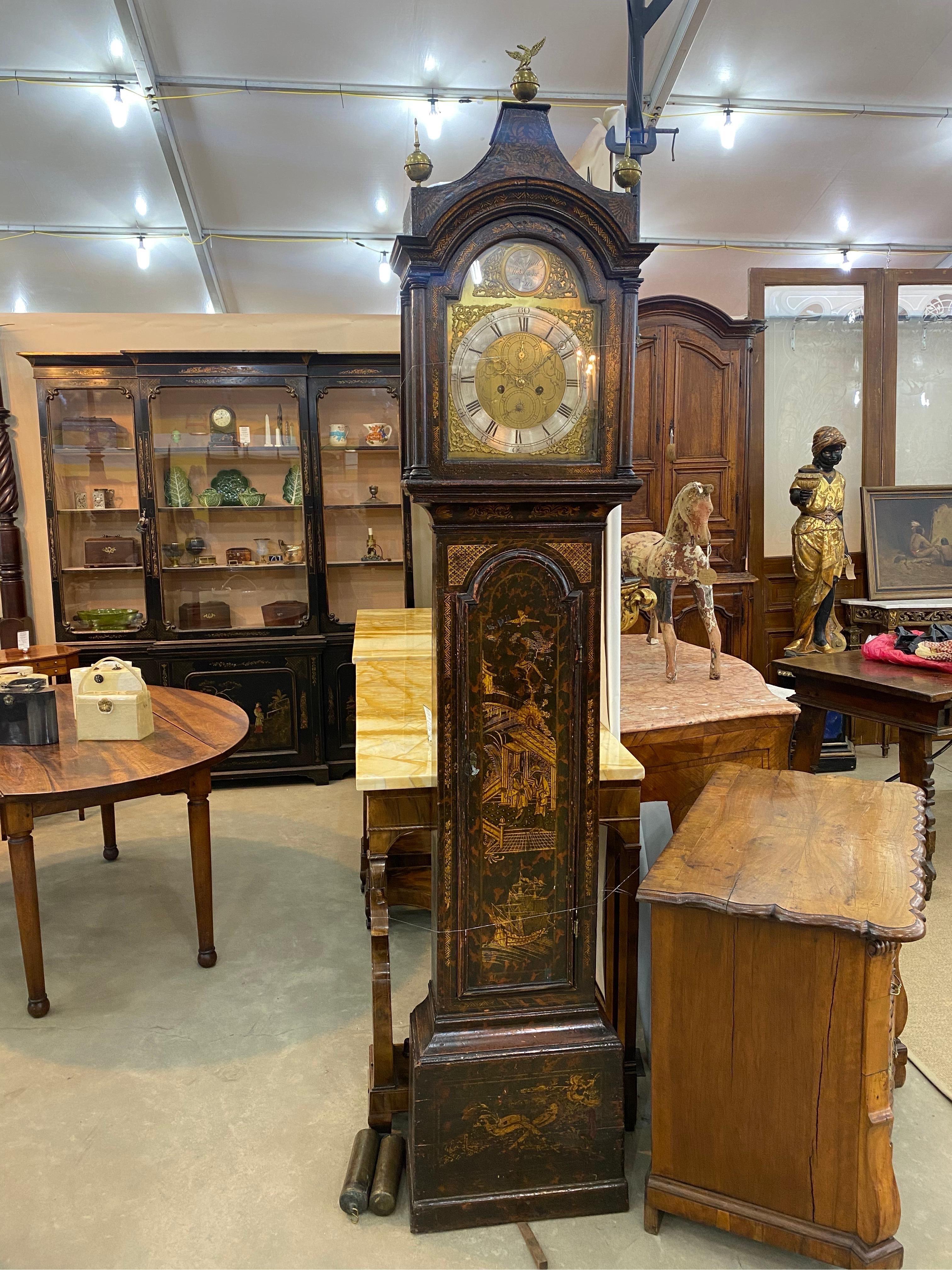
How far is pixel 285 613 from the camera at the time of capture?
5184mm

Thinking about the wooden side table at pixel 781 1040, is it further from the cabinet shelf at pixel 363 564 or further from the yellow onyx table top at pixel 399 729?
the cabinet shelf at pixel 363 564

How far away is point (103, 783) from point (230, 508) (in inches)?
113

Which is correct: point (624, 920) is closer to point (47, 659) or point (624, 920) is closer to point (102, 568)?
point (47, 659)

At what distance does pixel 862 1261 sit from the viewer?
1.71 m

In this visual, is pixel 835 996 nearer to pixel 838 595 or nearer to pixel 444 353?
pixel 444 353

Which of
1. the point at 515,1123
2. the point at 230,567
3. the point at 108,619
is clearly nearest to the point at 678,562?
the point at 515,1123

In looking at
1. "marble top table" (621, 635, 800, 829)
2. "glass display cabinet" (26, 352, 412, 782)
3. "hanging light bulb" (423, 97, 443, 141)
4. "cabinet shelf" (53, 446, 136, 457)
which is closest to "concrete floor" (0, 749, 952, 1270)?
"marble top table" (621, 635, 800, 829)

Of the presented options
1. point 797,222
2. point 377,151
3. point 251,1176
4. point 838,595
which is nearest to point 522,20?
point 377,151

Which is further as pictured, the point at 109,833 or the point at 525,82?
the point at 109,833

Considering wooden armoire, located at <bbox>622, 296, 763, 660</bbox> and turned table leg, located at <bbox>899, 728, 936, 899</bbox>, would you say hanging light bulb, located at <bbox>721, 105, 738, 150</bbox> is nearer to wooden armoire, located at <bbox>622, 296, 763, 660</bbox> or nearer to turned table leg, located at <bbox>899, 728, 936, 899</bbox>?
wooden armoire, located at <bbox>622, 296, 763, 660</bbox>

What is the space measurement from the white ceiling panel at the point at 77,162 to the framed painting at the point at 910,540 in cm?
531

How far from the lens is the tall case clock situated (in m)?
1.75

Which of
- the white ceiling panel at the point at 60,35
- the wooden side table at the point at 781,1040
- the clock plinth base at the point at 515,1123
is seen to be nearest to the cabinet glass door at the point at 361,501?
the white ceiling panel at the point at 60,35

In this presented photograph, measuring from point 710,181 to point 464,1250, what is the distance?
268 inches
